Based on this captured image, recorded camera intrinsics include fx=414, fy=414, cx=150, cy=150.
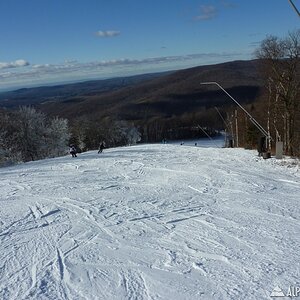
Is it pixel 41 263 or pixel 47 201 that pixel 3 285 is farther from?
pixel 47 201

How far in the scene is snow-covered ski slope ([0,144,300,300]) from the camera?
23.1 feet

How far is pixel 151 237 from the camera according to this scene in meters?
9.66

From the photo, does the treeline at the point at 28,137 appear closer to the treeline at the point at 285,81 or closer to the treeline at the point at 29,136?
the treeline at the point at 29,136

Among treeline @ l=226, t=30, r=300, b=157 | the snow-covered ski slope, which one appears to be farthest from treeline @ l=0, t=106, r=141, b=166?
the snow-covered ski slope

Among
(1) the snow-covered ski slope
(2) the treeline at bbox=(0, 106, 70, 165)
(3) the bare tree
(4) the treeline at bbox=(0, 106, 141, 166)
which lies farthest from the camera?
(2) the treeline at bbox=(0, 106, 70, 165)

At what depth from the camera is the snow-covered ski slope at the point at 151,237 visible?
23.1 ft

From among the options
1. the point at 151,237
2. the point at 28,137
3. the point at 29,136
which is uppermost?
the point at 151,237

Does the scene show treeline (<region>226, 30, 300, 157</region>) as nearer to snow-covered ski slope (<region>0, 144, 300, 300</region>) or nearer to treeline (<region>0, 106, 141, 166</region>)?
snow-covered ski slope (<region>0, 144, 300, 300</region>)

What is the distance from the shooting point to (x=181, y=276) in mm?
7387

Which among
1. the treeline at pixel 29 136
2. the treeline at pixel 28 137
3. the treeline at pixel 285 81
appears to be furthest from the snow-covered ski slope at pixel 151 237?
the treeline at pixel 28 137

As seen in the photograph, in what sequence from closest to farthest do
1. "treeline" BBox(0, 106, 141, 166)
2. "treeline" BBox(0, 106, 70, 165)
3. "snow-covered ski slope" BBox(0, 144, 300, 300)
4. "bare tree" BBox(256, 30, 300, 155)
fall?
"snow-covered ski slope" BBox(0, 144, 300, 300) → "bare tree" BBox(256, 30, 300, 155) → "treeline" BBox(0, 106, 141, 166) → "treeline" BBox(0, 106, 70, 165)

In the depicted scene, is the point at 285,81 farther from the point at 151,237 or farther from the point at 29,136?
the point at 29,136

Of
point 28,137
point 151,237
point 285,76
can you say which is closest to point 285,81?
point 285,76

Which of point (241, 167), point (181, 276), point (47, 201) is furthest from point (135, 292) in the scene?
point (241, 167)
